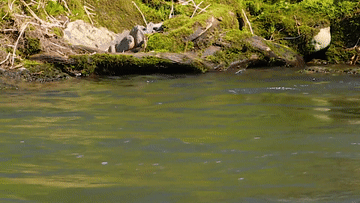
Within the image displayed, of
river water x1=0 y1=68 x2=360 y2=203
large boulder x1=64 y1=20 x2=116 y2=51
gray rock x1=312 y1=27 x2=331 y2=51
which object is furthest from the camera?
gray rock x1=312 y1=27 x2=331 y2=51

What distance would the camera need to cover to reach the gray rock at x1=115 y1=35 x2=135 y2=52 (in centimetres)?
1120

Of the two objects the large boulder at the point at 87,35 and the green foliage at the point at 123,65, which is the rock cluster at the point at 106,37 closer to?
the large boulder at the point at 87,35

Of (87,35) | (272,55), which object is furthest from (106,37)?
(272,55)

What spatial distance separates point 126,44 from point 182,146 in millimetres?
7246

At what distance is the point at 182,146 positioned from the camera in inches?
168

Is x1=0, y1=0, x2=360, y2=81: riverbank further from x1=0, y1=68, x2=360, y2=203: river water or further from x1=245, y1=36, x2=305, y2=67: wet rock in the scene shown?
x1=0, y1=68, x2=360, y2=203: river water

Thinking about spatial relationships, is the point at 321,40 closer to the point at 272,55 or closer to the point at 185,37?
the point at 272,55

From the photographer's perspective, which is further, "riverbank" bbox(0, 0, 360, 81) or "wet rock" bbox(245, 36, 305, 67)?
"wet rock" bbox(245, 36, 305, 67)

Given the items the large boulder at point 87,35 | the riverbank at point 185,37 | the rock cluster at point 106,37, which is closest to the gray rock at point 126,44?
the rock cluster at point 106,37

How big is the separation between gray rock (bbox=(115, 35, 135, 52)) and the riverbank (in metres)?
0.19

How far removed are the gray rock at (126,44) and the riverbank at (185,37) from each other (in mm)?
186

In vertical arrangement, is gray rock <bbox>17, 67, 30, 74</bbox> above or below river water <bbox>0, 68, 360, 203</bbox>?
above

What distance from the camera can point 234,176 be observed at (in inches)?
135

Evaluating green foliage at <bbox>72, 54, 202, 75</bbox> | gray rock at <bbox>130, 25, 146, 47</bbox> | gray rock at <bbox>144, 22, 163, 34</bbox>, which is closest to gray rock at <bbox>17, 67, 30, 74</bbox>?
green foliage at <bbox>72, 54, 202, 75</bbox>
